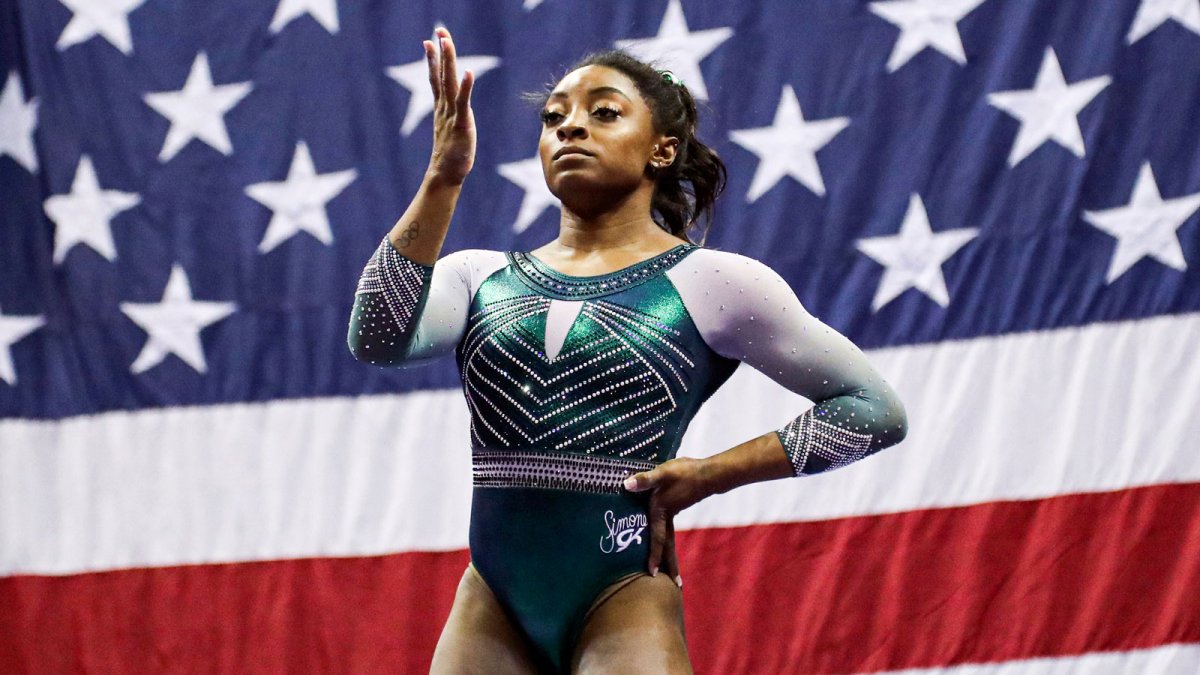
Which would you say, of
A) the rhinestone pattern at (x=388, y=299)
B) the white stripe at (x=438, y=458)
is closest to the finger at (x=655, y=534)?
the rhinestone pattern at (x=388, y=299)

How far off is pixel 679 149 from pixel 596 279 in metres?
0.35

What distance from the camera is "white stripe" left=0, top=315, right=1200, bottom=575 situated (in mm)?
2949

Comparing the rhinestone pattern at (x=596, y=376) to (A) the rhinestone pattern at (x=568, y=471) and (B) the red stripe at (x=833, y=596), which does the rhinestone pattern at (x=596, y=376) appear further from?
(B) the red stripe at (x=833, y=596)

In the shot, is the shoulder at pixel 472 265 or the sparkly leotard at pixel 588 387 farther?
the shoulder at pixel 472 265

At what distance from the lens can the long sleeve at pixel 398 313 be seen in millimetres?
1669

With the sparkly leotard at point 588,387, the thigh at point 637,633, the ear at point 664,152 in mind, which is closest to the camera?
the thigh at point 637,633

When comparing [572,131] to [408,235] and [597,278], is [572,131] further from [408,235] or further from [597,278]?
[408,235]

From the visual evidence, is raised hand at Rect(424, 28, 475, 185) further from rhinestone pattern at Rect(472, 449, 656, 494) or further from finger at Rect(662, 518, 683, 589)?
finger at Rect(662, 518, 683, 589)

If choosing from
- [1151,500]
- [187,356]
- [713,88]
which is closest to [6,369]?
[187,356]

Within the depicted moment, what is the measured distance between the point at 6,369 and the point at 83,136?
607 millimetres

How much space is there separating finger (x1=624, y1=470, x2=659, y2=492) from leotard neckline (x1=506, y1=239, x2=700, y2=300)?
259 millimetres

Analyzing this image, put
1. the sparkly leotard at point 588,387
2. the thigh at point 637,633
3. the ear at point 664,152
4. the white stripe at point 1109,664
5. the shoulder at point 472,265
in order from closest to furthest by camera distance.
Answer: the thigh at point 637,633 < the sparkly leotard at point 588,387 < the shoulder at point 472,265 < the ear at point 664,152 < the white stripe at point 1109,664
